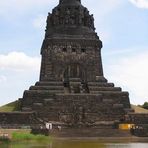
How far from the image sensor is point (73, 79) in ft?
169

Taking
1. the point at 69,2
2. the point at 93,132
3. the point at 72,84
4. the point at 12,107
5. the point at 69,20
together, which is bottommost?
the point at 93,132

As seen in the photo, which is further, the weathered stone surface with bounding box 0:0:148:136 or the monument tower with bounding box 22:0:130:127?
the monument tower with bounding box 22:0:130:127

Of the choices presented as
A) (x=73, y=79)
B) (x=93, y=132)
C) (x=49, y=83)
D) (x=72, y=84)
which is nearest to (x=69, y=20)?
(x=73, y=79)

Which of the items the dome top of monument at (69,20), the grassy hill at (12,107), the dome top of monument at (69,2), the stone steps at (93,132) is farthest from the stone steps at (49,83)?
the dome top of monument at (69,2)

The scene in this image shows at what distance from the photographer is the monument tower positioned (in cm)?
4734

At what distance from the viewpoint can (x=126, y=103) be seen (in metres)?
49.8

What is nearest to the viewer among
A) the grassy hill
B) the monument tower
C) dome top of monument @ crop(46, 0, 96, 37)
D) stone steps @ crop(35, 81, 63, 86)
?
the monument tower

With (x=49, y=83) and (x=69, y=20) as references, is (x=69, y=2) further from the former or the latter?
(x=49, y=83)

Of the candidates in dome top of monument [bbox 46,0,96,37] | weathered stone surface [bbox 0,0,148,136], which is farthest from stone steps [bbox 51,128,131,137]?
dome top of monument [bbox 46,0,96,37]

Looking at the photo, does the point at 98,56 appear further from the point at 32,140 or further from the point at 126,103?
the point at 32,140

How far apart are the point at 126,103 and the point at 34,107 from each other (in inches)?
358

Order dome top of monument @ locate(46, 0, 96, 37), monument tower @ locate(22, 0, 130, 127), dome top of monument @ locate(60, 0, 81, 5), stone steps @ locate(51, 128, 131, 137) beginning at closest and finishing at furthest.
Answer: stone steps @ locate(51, 128, 131, 137) → monument tower @ locate(22, 0, 130, 127) → dome top of monument @ locate(46, 0, 96, 37) → dome top of monument @ locate(60, 0, 81, 5)

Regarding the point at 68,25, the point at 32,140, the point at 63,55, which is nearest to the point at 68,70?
the point at 63,55

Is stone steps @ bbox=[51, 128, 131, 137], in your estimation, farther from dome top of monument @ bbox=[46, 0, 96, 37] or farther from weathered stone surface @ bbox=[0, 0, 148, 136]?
dome top of monument @ bbox=[46, 0, 96, 37]
